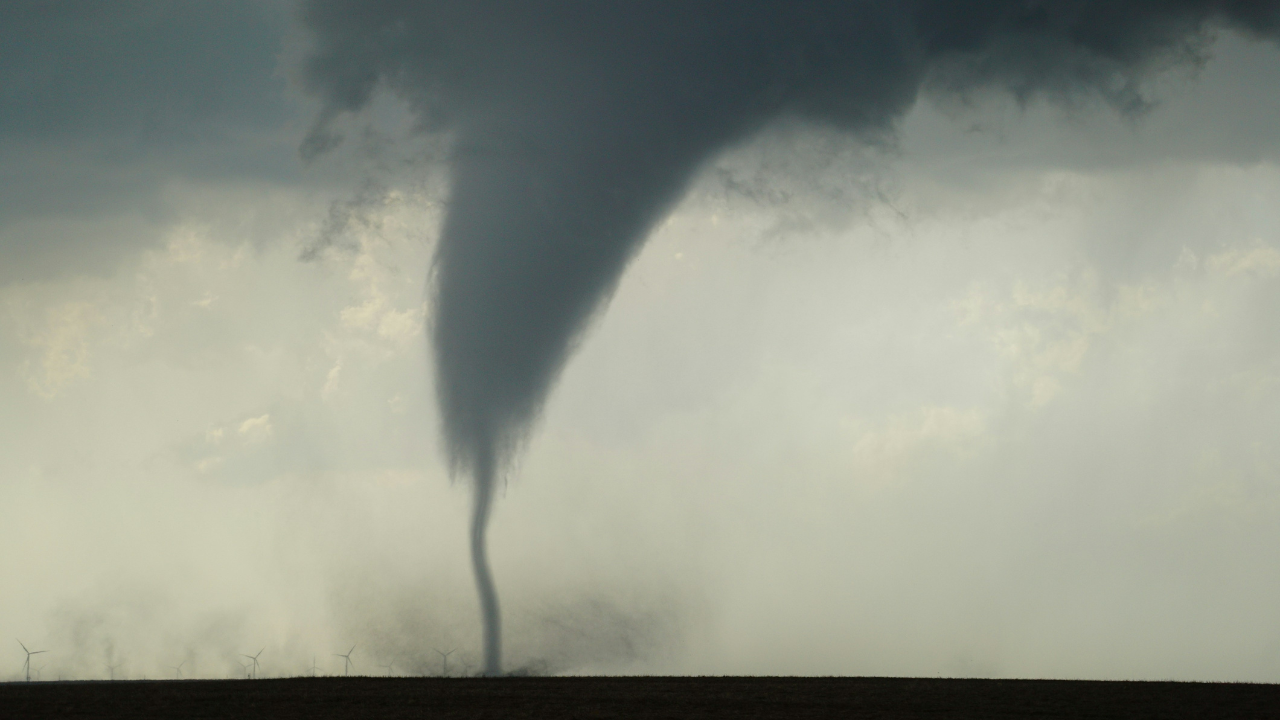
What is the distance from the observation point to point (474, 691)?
5800cm

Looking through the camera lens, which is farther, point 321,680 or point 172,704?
point 321,680

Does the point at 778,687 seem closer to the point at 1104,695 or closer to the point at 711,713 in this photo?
the point at 711,713

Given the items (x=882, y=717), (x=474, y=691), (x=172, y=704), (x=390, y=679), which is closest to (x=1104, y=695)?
(x=882, y=717)

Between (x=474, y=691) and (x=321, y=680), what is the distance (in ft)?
41.0

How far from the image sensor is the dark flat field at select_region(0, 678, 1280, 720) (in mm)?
48594

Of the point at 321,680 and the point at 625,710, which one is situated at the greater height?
the point at 321,680

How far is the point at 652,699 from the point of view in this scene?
53.7m

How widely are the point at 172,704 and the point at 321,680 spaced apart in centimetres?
1360

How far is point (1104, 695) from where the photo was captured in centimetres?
5512

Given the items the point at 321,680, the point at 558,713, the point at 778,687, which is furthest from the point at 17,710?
the point at 778,687

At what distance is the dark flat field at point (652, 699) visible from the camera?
4859cm

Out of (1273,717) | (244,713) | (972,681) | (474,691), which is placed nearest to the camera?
(1273,717)

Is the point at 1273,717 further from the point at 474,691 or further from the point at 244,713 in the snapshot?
the point at 244,713

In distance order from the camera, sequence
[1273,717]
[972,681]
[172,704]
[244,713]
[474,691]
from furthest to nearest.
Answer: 1. [972,681]
2. [474,691]
3. [172,704]
4. [244,713]
5. [1273,717]
